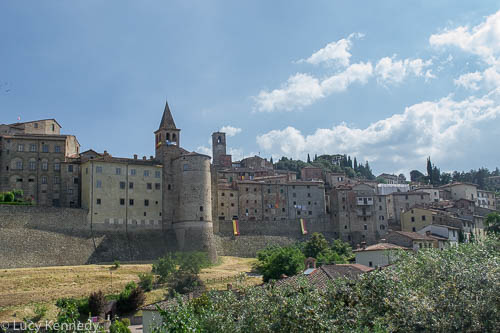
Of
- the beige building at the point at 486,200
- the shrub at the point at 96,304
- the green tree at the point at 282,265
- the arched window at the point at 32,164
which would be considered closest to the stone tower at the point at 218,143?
the beige building at the point at 486,200

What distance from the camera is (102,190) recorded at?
64750mm

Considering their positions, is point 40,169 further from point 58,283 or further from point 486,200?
point 486,200

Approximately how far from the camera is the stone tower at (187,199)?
68125mm

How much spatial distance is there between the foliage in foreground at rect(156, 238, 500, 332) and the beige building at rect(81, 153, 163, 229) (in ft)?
156

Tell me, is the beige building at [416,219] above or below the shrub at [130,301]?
above

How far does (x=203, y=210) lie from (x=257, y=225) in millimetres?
13628

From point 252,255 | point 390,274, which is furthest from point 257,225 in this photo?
point 390,274

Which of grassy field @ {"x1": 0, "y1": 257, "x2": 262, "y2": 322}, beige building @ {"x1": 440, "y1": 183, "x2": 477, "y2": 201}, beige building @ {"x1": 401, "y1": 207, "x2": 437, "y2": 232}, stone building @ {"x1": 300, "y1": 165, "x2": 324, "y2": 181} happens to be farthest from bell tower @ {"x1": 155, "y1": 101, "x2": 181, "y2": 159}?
beige building @ {"x1": 440, "y1": 183, "x2": 477, "y2": 201}

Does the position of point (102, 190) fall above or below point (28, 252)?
above

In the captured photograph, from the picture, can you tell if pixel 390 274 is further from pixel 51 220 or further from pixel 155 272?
pixel 51 220

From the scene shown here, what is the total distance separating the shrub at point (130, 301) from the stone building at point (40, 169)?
73.1ft

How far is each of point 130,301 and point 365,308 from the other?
3419cm

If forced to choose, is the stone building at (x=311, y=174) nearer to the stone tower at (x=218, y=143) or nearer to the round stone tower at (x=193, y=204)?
the stone tower at (x=218, y=143)

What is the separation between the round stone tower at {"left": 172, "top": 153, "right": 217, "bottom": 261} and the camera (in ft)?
223
